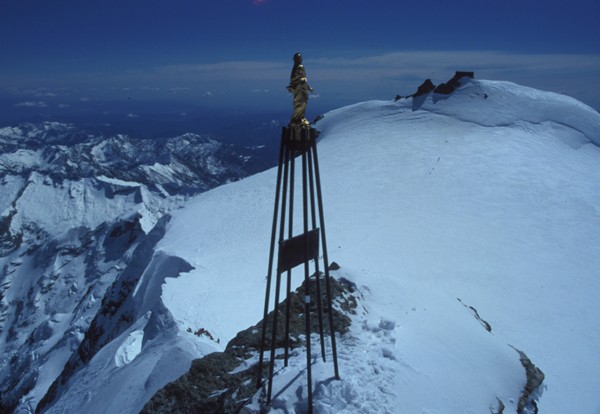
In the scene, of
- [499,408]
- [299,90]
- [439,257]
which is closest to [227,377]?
[499,408]

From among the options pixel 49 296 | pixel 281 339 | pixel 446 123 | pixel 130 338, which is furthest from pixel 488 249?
pixel 49 296

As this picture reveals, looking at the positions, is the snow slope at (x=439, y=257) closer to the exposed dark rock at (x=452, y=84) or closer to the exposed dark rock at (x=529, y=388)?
the exposed dark rock at (x=529, y=388)

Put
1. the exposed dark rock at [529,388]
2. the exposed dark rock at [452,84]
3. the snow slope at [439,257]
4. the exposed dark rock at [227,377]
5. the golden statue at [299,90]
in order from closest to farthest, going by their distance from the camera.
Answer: the golden statue at [299,90]
the exposed dark rock at [227,377]
the snow slope at [439,257]
the exposed dark rock at [529,388]
the exposed dark rock at [452,84]

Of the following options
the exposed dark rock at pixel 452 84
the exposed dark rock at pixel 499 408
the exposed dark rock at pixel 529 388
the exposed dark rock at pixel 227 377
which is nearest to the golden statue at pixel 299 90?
the exposed dark rock at pixel 227 377

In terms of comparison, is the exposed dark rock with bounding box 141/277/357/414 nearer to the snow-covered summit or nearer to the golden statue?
the snow-covered summit

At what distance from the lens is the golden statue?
21.3ft

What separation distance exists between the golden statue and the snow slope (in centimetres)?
465

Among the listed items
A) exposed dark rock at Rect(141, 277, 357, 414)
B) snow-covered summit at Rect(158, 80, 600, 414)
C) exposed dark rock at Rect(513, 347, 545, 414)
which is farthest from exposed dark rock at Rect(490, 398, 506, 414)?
exposed dark rock at Rect(141, 277, 357, 414)

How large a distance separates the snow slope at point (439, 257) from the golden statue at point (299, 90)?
465 centimetres

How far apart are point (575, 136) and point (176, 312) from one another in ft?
117

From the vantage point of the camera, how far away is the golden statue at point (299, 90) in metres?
6.50

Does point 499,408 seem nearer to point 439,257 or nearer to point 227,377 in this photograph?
point 227,377

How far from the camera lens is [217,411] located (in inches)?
277

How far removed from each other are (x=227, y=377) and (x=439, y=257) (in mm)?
13435
